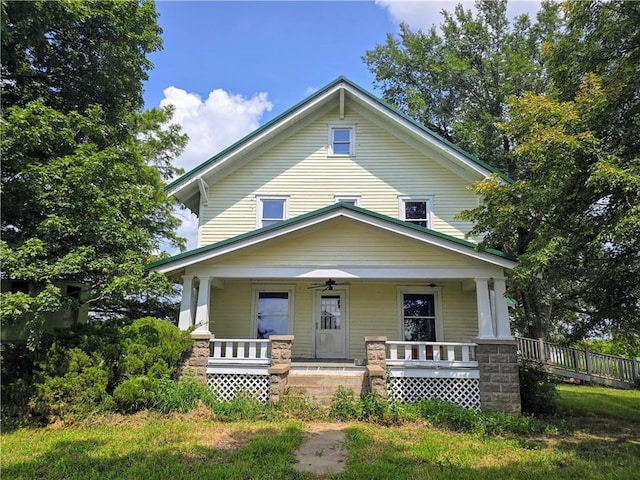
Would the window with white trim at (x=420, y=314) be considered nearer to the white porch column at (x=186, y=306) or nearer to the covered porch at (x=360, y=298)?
the covered porch at (x=360, y=298)

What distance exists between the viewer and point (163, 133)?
2059cm

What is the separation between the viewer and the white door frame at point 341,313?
1168 centimetres

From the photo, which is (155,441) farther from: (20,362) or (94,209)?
(94,209)

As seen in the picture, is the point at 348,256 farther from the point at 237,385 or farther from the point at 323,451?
the point at 323,451

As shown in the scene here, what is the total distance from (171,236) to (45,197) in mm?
13260

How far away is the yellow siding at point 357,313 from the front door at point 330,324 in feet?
0.59

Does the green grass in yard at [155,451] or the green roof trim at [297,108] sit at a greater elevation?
the green roof trim at [297,108]

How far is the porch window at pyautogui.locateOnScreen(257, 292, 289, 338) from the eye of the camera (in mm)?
11969

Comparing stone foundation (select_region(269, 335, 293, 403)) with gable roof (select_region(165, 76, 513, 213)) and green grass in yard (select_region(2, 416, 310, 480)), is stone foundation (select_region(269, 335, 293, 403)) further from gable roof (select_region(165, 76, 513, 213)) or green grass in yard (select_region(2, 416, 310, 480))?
gable roof (select_region(165, 76, 513, 213))

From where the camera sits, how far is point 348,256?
31.8 ft

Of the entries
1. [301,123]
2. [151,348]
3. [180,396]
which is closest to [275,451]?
[180,396]

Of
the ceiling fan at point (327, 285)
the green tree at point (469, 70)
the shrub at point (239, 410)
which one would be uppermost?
the green tree at point (469, 70)

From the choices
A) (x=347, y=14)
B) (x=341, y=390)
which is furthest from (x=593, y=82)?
(x=341, y=390)

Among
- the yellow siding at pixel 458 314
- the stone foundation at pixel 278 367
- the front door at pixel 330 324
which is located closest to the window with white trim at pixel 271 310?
the front door at pixel 330 324
